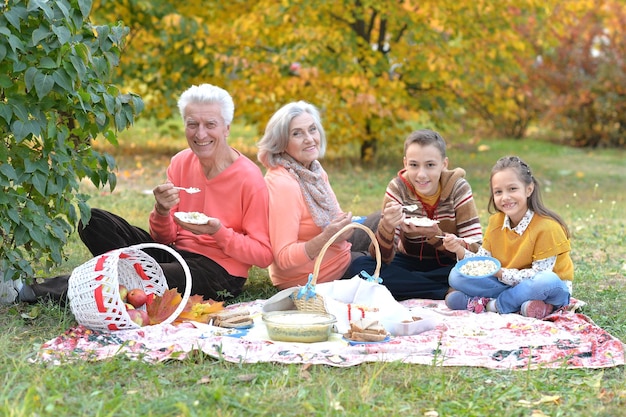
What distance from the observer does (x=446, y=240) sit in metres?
4.56

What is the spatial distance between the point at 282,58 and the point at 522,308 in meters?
5.97

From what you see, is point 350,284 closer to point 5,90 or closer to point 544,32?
point 5,90

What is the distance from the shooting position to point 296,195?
4.57m

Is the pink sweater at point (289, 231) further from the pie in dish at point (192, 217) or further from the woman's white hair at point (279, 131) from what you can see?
the pie in dish at point (192, 217)

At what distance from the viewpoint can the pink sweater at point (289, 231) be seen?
4508 mm

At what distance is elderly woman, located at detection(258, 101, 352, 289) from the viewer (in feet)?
14.9

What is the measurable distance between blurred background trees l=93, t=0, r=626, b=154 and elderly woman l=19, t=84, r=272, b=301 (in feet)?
16.5

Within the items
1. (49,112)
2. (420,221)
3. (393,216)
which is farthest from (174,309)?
(420,221)

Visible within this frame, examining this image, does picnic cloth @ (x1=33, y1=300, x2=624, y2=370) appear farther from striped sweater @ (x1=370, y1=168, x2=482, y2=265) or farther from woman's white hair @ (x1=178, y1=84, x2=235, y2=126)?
woman's white hair @ (x1=178, y1=84, x2=235, y2=126)

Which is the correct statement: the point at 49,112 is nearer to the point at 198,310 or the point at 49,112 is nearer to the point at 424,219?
the point at 198,310

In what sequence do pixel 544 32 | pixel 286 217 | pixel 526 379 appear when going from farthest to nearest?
1. pixel 544 32
2. pixel 286 217
3. pixel 526 379

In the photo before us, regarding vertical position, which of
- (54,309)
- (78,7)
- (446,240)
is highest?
(78,7)

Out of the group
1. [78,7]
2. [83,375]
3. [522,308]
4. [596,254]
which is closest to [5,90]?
[78,7]

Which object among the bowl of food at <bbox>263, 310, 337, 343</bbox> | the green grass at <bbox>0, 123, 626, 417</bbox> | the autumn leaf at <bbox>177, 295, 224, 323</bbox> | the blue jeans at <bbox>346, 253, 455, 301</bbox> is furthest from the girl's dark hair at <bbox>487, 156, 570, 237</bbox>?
the autumn leaf at <bbox>177, 295, 224, 323</bbox>
